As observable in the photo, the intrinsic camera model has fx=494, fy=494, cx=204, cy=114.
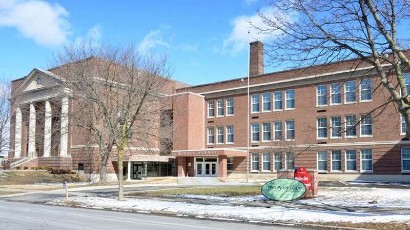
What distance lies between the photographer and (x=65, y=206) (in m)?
24.5

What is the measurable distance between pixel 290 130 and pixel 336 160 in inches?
268

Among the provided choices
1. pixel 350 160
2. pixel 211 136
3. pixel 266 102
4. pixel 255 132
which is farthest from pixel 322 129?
pixel 211 136

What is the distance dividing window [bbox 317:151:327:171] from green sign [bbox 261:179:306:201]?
3111 cm

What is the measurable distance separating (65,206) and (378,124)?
34274 mm

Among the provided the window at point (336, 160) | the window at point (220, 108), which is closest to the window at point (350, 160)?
the window at point (336, 160)

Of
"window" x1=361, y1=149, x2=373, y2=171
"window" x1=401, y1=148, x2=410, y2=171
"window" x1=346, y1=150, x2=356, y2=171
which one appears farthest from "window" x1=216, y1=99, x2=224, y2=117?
"window" x1=401, y1=148, x2=410, y2=171

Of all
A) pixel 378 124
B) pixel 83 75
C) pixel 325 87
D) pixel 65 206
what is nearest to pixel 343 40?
pixel 65 206

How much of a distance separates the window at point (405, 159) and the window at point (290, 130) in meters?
→ 12.7

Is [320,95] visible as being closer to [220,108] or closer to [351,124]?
[220,108]

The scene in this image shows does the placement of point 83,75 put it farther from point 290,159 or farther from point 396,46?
point 396,46

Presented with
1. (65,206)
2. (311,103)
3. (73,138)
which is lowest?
(65,206)

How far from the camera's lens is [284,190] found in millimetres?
24016

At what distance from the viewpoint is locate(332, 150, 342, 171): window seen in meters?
52.6

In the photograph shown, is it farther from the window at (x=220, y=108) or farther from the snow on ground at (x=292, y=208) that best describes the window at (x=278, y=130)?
the snow on ground at (x=292, y=208)
